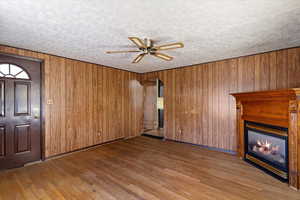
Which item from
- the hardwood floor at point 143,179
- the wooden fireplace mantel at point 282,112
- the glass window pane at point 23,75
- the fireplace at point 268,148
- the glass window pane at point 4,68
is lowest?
the hardwood floor at point 143,179

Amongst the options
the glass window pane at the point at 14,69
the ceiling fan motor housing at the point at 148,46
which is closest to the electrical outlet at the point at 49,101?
the glass window pane at the point at 14,69

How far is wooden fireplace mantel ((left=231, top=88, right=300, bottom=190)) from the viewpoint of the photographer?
231 centimetres

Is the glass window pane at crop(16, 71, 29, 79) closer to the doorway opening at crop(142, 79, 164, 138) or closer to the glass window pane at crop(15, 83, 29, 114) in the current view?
the glass window pane at crop(15, 83, 29, 114)

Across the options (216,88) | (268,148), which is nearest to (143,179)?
(268,148)

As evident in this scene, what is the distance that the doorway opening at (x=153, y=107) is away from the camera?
6301 mm

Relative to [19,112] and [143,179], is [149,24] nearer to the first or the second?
[143,179]

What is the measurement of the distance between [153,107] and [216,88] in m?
3.14

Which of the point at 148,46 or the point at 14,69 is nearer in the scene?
the point at 148,46

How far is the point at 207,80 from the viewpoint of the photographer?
4.24 metres

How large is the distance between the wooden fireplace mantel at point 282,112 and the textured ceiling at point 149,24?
104 centimetres

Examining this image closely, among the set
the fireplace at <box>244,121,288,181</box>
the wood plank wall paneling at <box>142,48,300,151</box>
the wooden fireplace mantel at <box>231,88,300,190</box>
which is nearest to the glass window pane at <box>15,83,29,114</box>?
the wood plank wall paneling at <box>142,48,300,151</box>

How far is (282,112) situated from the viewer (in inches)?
99.7

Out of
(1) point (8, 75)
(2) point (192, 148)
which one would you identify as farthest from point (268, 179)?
(1) point (8, 75)

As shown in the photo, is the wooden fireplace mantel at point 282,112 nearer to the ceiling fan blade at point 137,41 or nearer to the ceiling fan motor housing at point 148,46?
the ceiling fan motor housing at point 148,46
